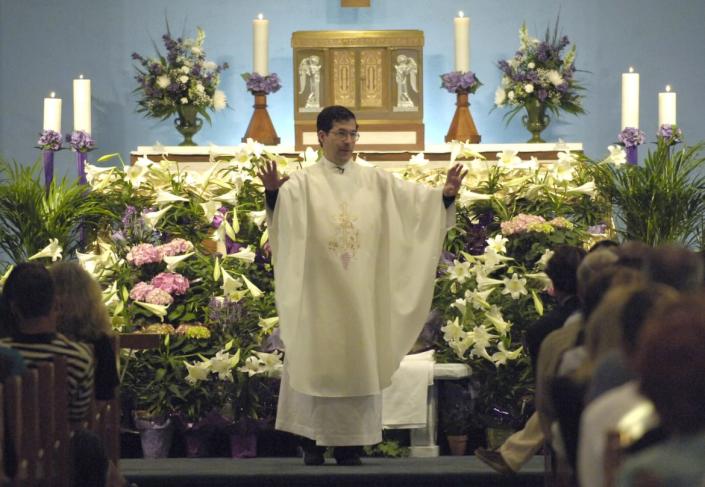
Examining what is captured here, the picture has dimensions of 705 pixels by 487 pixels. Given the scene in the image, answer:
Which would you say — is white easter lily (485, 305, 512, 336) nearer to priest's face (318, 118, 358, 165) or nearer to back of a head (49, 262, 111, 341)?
priest's face (318, 118, 358, 165)

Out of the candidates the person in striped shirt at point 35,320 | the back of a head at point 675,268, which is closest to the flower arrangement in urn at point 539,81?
the person in striped shirt at point 35,320

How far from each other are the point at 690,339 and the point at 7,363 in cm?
231

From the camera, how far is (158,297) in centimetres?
712

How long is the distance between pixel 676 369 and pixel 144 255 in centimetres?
511

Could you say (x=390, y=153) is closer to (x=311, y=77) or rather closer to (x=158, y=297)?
(x=311, y=77)

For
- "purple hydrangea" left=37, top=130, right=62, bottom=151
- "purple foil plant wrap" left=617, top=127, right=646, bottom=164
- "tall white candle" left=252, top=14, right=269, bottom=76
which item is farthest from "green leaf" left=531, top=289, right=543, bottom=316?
"purple hydrangea" left=37, top=130, right=62, bottom=151

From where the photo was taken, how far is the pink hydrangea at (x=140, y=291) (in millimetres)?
7160

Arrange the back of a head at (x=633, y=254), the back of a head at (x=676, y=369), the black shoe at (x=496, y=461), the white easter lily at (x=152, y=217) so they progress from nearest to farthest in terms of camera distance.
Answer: the back of a head at (x=676, y=369) → the back of a head at (x=633, y=254) → the black shoe at (x=496, y=461) → the white easter lily at (x=152, y=217)

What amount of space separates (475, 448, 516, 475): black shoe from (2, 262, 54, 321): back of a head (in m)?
2.00

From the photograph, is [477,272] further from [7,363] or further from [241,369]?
[7,363]

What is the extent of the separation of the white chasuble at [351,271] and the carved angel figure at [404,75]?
9.01 ft

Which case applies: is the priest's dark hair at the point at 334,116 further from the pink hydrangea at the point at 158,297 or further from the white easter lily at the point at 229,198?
the white easter lily at the point at 229,198

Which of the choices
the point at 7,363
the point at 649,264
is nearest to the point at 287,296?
the point at 7,363

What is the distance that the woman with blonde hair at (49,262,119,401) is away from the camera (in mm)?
5078
